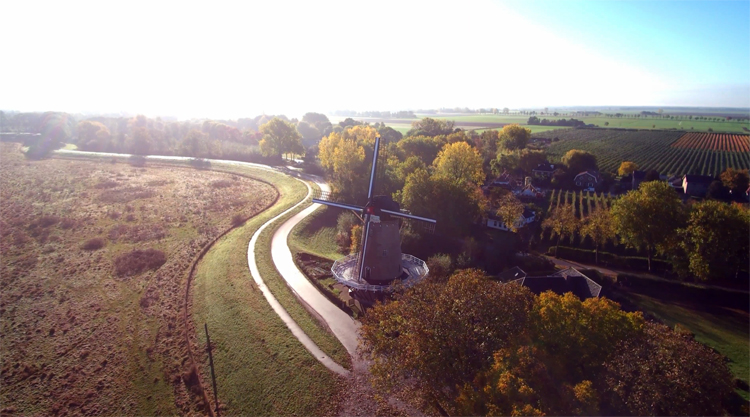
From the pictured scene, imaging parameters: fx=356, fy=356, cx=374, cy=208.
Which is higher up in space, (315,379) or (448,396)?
(448,396)

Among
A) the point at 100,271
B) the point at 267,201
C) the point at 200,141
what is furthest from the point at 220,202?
the point at 200,141

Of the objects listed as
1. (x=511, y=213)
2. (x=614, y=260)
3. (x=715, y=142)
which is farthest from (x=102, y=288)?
(x=715, y=142)

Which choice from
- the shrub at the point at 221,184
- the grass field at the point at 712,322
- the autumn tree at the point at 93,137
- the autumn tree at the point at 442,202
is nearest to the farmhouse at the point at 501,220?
the autumn tree at the point at 442,202

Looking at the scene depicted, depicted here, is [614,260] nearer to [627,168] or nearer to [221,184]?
[627,168]

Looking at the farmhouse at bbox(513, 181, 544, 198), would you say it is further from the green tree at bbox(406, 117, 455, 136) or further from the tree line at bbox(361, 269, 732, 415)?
the tree line at bbox(361, 269, 732, 415)

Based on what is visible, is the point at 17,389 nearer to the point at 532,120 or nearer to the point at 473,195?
the point at 473,195

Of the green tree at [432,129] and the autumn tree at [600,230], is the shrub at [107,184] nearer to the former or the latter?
the green tree at [432,129]

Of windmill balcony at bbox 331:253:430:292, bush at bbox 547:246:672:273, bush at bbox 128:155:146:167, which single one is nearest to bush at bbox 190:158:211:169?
bush at bbox 128:155:146:167
